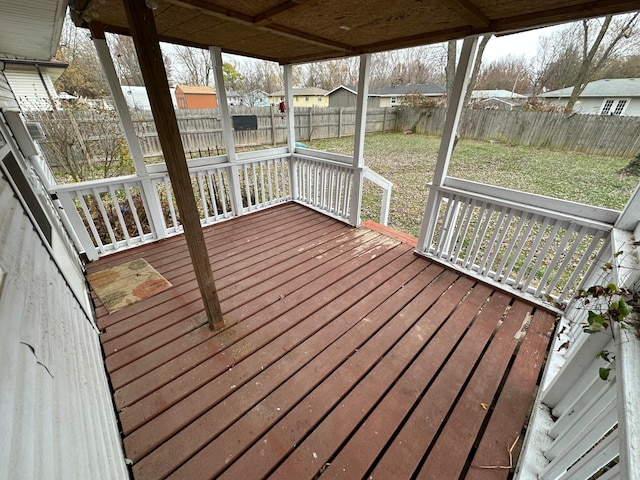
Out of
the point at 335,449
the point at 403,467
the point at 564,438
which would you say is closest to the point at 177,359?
the point at 335,449

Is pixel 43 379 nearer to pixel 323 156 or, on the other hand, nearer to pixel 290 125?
pixel 323 156

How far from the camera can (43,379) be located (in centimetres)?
71

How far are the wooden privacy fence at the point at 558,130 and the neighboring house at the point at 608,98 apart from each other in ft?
0.24

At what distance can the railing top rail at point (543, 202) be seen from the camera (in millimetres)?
1895

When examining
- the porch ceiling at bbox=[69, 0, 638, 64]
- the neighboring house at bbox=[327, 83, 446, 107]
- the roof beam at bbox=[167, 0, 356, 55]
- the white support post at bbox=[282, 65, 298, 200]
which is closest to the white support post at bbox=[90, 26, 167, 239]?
the porch ceiling at bbox=[69, 0, 638, 64]

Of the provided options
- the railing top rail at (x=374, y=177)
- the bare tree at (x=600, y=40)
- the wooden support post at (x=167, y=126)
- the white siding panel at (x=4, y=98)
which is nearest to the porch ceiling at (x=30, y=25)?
the white siding panel at (x=4, y=98)

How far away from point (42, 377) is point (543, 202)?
3.04 m

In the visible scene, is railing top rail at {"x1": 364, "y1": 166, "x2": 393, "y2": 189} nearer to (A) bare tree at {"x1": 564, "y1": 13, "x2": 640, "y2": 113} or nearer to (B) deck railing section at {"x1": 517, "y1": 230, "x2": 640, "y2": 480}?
(A) bare tree at {"x1": 564, "y1": 13, "x2": 640, "y2": 113}

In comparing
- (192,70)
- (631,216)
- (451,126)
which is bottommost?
(631,216)

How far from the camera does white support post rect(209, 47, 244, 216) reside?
308 centimetres

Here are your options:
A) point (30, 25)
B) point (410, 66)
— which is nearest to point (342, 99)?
point (410, 66)

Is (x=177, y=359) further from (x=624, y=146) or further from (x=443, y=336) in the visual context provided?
(x=624, y=146)

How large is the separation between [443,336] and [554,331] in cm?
90

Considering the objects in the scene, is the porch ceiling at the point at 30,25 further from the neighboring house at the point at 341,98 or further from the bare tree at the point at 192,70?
the neighboring house at the point at 341,98
